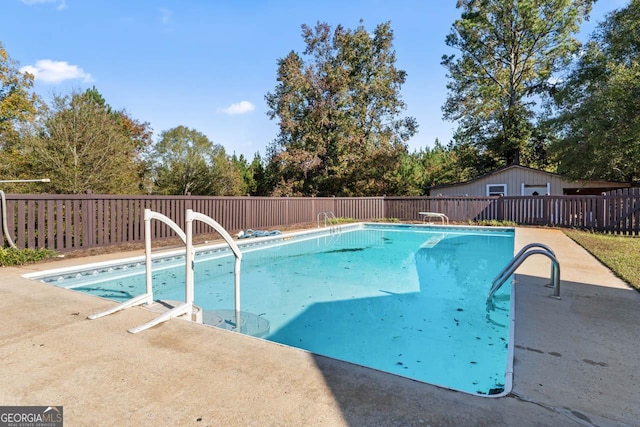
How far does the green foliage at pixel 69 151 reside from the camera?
12.2 m

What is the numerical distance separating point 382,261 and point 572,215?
324 inches

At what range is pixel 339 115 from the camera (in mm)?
20406

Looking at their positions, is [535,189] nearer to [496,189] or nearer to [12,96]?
[496,189]

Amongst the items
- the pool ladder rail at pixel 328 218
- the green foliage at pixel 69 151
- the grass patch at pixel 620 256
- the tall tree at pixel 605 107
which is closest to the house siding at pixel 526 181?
the tall tree at pixel 605 107

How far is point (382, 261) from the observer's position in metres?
7.32

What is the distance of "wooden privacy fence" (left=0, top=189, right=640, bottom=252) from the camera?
588 cm

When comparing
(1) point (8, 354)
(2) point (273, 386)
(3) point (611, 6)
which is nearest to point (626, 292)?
(2) point (273, 386)

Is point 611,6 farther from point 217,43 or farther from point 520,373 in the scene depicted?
point 520,373

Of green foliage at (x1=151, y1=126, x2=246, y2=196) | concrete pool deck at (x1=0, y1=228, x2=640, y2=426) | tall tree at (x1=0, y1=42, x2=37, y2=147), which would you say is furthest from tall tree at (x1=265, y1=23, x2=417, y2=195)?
concrete pool deck at (x1=0, y1=228, x2=640, y2=426)

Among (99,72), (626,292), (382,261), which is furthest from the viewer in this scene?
(99,72)

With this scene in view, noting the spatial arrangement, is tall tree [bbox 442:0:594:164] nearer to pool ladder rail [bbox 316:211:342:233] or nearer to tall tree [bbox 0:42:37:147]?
pool ladder rail [bbox 316:211:342:233]

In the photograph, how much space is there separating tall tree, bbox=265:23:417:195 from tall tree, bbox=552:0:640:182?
8.39 m

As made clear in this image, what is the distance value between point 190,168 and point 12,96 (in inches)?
435

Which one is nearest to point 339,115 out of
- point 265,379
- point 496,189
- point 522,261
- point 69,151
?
point 496,189
